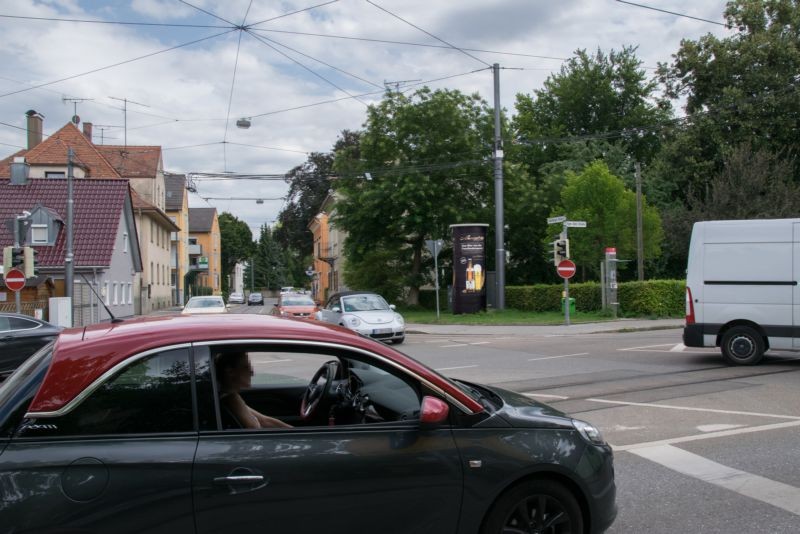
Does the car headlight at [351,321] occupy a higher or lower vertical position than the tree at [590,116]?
lower

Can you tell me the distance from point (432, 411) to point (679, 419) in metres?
5.47

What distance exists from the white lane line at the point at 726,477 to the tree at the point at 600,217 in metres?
27.3

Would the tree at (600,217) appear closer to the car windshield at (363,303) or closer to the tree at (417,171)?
the tree at (417,171)

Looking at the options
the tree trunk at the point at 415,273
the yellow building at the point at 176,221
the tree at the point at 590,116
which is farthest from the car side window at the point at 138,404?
the yellow building at the point at 176,221

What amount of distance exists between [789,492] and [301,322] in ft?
13.2

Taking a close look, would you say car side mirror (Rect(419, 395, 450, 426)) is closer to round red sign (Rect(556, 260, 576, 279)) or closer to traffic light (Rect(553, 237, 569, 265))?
round red sign (Rect(556, 260, 576, 279))

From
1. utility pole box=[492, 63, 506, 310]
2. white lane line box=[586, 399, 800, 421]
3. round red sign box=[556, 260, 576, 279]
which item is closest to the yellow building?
utility pole box=[492, 63, 506, 310]

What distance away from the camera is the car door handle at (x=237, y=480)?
302 centimetres

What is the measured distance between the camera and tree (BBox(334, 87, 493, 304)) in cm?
3525

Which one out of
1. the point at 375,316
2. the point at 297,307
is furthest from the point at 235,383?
the point at 297,307

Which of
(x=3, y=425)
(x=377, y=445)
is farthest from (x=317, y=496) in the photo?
(x=3, y=425)

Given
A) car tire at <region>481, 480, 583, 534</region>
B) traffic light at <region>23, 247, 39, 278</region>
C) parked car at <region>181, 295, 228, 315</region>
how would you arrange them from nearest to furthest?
car tire at <region>481, 480, 583, 534</region>, traffic light at <region>23, 247, 39, 278</region>, parked car at <region>181, 295, 228, 315</region>

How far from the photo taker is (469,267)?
30.8 m

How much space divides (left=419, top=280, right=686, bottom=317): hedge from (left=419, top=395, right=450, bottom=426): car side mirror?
2428 centimetres
